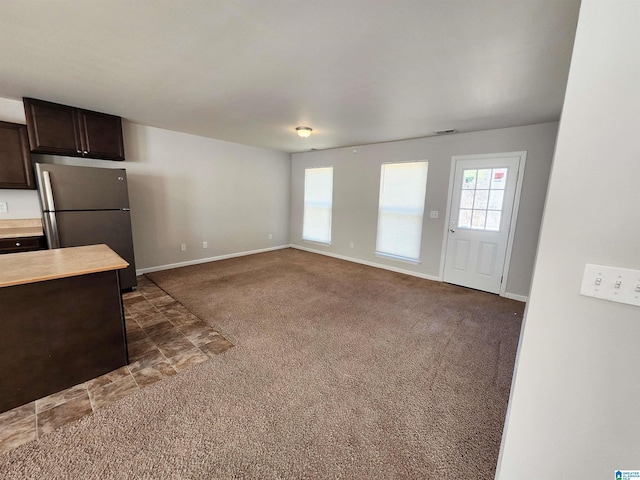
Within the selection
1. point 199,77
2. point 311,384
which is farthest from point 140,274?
point 311,384

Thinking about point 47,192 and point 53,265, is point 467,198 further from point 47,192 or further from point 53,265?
point 47,192

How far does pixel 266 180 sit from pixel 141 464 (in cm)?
532

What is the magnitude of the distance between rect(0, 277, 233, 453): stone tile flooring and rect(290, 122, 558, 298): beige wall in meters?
3.50

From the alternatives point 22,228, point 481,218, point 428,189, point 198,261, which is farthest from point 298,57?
point 198,261

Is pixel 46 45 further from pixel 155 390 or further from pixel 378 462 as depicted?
pixel 378 462

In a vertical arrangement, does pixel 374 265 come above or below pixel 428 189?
below

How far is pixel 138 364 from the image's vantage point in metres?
2.10

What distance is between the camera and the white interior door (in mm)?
3590

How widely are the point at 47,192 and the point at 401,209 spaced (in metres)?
4.98

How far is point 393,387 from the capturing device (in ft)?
6.29

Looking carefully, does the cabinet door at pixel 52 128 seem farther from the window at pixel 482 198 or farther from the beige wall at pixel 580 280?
the window at pixel 482 198

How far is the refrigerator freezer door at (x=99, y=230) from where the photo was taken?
2.98 m

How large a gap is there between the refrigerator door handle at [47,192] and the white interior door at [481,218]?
534 centimetres

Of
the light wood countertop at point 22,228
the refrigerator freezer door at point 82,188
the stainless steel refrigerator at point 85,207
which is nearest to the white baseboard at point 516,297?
the stainless steel refrigerator at point 85,207
